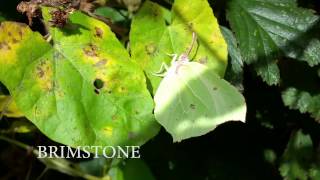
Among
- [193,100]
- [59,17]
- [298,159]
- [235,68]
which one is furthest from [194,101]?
[298,159]

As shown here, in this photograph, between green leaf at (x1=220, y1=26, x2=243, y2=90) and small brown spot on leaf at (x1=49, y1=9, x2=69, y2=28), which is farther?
green leaf at (x1=220, y1=26, x2=243, y2=90)

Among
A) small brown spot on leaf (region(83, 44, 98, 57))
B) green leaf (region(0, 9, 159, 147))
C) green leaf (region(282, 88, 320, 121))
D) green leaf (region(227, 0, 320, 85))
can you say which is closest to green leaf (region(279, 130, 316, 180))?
green leaf (region(282, 88, 320, 121))

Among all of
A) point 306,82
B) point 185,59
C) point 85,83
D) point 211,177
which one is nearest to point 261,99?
point 306,82

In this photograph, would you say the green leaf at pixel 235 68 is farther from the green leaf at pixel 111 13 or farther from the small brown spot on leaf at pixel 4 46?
the small brown spot on leaf at pixel 4 46

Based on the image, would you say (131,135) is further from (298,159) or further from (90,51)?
(298,159)

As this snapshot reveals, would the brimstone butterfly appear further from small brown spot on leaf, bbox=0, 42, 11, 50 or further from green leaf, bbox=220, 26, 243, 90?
small brown spot on leaf, bbox=0, 42, 11, 50

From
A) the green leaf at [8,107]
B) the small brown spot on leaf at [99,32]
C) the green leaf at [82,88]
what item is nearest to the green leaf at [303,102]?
the green leaf at [82,88]
